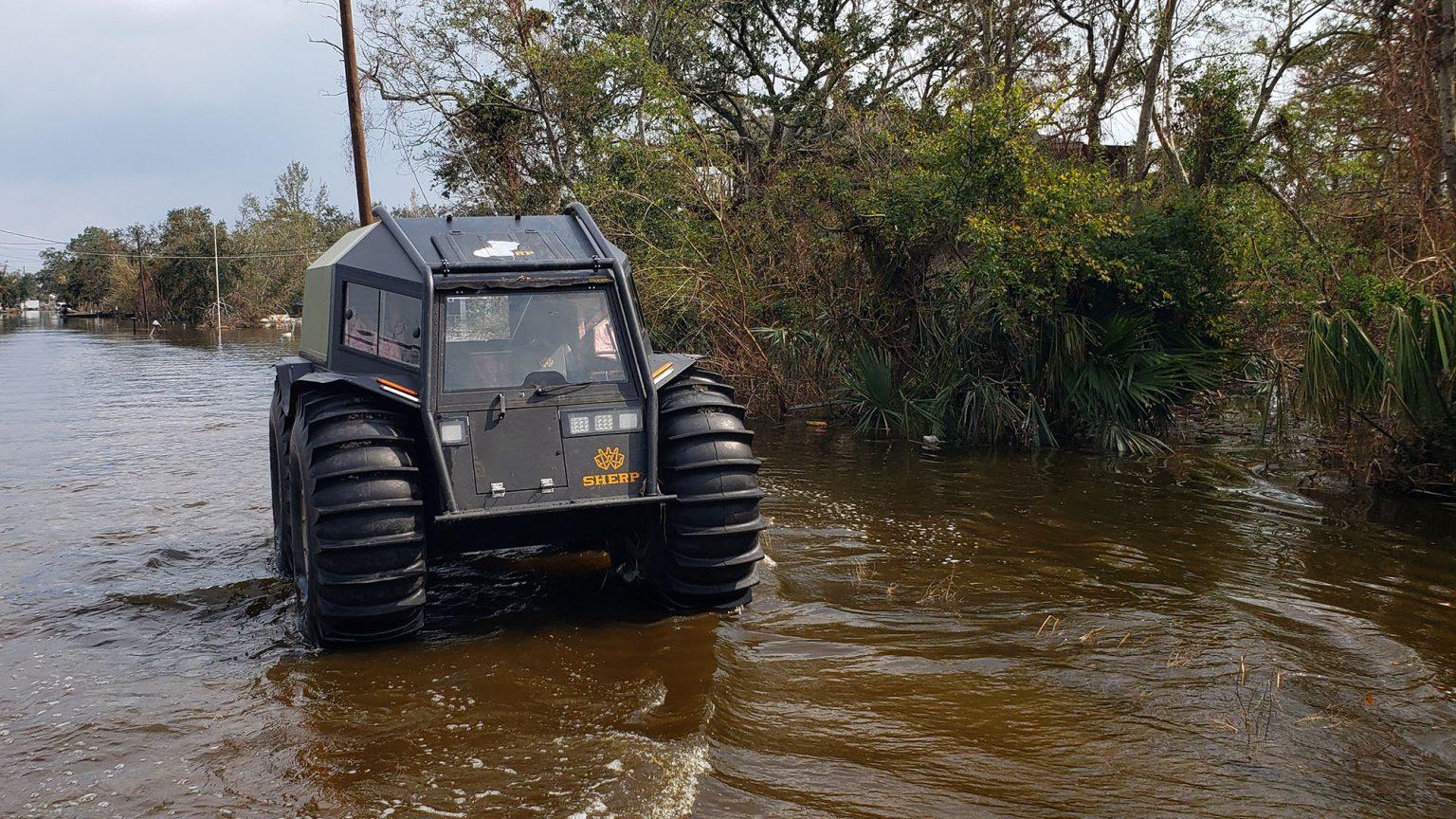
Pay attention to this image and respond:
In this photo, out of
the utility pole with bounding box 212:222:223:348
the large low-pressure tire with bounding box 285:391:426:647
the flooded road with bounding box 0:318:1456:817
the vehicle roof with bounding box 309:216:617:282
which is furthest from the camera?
the utility pole with bounding box 212:222:223:348

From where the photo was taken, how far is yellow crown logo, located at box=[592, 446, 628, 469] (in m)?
5.98

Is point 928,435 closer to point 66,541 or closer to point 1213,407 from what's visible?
point 1213,407

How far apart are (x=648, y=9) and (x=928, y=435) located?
1527cm

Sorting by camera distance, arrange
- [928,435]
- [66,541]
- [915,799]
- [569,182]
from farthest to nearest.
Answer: [569,182] < [928,435] < [66,541] < [915,799]

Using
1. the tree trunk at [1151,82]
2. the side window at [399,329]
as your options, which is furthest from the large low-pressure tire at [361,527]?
the tree trunk at [1151,82]

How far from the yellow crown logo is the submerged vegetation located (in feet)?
22.0

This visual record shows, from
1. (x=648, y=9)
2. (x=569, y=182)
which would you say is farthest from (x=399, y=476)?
(x=648, y=9)

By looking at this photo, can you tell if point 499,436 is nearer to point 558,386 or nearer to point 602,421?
point 558,386

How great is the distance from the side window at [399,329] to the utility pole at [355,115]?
14778 mm

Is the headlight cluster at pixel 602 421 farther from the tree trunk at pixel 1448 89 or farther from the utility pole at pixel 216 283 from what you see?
the utility pole at pixel 216 283

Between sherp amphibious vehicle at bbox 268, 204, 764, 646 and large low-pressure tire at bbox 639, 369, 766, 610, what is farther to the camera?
large low-pressure tire at bbox 639, 369, 766, 610

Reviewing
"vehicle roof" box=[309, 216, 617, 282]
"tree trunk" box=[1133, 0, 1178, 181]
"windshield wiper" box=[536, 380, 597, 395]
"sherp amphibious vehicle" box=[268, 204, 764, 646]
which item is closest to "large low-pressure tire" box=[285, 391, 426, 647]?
"sherp amphibious vehicle" box=[268, 204, 764, 646]

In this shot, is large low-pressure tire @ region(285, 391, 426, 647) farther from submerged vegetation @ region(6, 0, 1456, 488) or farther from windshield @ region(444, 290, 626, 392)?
submerged vegetation @ region(6, 0, 1456, 488)

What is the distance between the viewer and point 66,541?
29.2 ft
